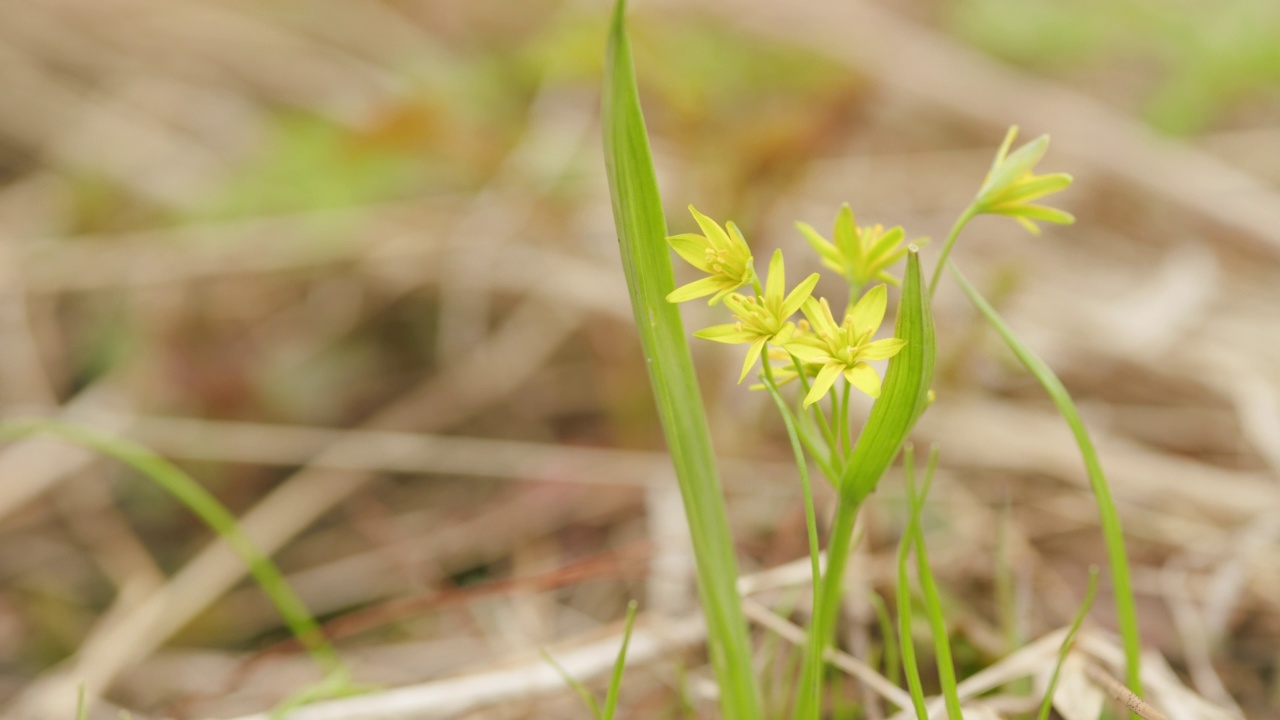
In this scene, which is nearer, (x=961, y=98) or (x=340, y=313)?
(x=340, y=313)

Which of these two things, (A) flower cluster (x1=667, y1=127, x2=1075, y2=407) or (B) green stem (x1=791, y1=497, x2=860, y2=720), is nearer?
(A) flower cluster (x1=667, y1=127, x2=1075, y2=407)

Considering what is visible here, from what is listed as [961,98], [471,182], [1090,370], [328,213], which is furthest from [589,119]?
[1090,370]

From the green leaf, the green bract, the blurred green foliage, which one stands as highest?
the blurred green foliage

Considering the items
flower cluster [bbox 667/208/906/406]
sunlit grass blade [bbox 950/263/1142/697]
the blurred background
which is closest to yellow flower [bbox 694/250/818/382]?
flower cluster [bbox 667/208/906/406]

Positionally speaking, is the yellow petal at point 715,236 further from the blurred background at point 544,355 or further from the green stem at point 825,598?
the blurred background at point 544,355

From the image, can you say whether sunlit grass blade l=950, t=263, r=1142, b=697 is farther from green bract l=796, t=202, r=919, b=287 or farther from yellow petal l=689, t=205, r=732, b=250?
yellow petal l=689, t=205, r=732, b=250

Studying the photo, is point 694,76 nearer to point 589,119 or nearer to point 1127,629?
point 589,119

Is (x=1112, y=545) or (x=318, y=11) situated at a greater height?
(x=318, y=11)
